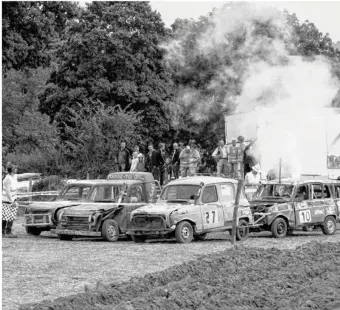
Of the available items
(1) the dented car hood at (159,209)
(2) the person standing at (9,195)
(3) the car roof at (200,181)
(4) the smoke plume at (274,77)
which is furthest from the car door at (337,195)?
(2) the person standing at (9,195)

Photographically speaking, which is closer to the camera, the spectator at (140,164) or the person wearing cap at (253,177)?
the person wearing cap at (253,177)

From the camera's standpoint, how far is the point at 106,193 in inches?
799

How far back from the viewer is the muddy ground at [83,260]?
456 inches

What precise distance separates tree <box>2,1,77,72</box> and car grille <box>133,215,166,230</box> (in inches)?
548

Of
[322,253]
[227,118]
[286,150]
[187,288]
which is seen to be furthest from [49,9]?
[187,288]

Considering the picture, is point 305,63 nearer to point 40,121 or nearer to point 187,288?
point 187,288

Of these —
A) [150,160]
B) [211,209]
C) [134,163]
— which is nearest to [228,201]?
[211,209]

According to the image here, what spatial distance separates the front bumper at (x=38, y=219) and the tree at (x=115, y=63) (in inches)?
780

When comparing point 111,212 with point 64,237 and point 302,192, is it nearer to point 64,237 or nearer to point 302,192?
point 64,237

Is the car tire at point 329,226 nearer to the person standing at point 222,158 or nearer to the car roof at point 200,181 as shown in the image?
the car roof at point 200,181

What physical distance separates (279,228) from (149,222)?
11.1ft

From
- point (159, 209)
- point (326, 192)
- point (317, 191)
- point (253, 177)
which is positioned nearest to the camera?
point (159, 209)

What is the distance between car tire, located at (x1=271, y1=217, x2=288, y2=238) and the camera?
64.4 feet

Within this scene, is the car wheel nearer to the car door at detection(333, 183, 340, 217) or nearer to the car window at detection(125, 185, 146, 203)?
the car window at detection(125, 185, 146, 203)
